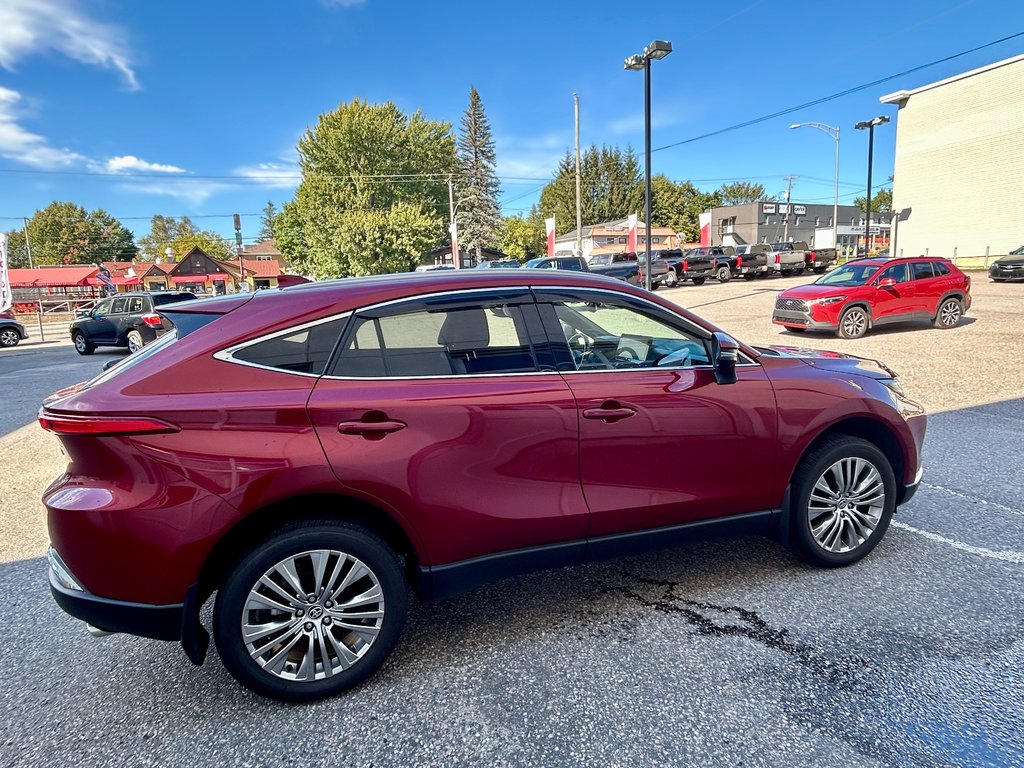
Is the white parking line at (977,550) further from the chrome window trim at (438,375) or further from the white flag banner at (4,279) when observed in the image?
the white flag banner at (4,279)

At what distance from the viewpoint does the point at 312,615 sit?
243cm

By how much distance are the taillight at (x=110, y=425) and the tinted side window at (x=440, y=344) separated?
69 centimetres

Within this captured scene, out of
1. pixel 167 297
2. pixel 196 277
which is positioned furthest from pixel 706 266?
pixel 196 277

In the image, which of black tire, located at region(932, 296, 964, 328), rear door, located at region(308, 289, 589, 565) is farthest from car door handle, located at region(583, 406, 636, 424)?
black tire, located at region(932, 296, 964, 328)

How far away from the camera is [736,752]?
2143 millimetres

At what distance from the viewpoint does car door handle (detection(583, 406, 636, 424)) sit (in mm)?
2744

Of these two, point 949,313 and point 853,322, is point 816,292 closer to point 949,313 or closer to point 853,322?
point 853,322

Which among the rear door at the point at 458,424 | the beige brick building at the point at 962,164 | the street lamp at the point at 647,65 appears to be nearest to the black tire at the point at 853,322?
the street lamp at the point at 647,65

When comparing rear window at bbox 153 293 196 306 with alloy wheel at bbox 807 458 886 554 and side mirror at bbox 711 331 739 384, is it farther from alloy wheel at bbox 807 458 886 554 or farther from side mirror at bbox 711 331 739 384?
alloy wheel at bbox 807 458 886 554

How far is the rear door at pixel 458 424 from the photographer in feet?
7.98

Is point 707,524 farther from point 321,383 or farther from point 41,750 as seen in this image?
point 41,750

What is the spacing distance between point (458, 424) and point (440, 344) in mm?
414

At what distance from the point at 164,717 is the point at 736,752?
2.29m

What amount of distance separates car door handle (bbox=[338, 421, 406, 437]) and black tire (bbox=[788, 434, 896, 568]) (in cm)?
225
